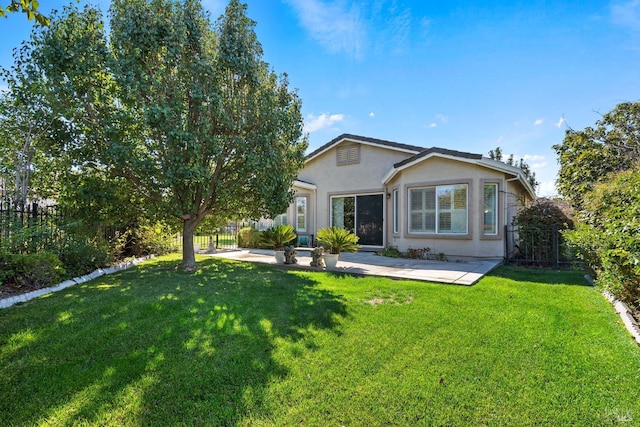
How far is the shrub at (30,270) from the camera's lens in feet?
19.6

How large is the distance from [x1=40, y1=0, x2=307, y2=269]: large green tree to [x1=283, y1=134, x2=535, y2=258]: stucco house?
579 cm

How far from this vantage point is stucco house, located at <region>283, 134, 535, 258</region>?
1082 centimetres

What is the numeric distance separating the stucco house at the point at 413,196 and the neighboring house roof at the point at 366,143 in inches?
1.7

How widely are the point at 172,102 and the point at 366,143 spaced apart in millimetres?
9257

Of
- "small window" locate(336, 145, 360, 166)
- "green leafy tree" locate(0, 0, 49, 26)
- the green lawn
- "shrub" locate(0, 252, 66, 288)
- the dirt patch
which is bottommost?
the green lawn

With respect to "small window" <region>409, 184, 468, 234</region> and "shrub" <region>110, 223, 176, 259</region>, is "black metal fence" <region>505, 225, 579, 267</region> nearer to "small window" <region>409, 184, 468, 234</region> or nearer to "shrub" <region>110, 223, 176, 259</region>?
"small window" <region>409, 184, 468, 234</region>

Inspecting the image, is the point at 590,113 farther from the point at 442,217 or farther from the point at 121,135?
the point at 121,135

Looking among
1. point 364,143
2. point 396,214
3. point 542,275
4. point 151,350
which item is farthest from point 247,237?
point 151,350

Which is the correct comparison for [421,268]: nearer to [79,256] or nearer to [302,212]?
[302,212]

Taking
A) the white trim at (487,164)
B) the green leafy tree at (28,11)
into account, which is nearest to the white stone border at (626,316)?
the white trim at (487,164)

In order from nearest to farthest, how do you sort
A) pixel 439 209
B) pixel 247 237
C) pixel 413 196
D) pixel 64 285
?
pixel 64 285, pixel 439 209, pixel 413 196, pixel 247 237

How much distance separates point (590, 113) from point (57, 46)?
64.3ft

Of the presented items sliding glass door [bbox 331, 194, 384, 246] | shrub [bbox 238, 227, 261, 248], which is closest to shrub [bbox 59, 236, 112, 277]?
shrub [bbox 238, 227, 261, 248]

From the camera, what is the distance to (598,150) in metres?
14.2
